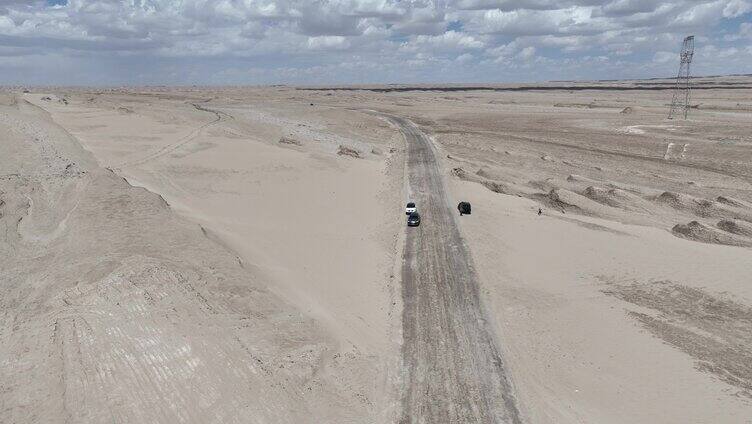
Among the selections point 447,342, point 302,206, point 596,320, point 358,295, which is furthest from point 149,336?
point 302,206

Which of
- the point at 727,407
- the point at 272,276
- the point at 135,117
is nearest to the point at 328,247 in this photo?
the point at 272,276

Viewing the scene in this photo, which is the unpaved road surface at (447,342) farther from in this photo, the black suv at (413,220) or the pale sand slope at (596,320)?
the pale sand slope at (596,320)

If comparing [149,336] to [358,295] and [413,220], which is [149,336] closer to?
[358,295]

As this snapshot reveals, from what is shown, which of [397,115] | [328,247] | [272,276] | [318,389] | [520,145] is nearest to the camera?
[318,389]

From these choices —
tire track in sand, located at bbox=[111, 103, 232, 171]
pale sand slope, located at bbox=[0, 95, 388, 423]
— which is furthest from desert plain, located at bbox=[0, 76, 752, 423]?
tire track in sand, located at bbox=[111, 103, 232, 171]

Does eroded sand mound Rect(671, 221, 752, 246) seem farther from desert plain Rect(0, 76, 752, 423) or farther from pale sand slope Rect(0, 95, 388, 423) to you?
pale sand slope Rect(0, 95, 388, 423)

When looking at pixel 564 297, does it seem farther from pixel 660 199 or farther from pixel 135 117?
pixel 135 117
